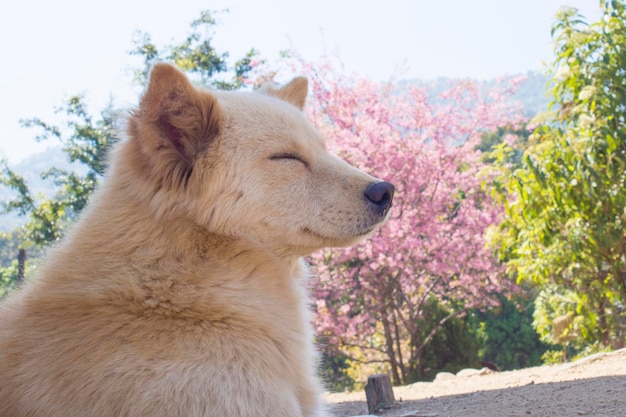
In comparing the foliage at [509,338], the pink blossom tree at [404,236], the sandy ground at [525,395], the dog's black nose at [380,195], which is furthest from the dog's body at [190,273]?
the foliage at [509,338]

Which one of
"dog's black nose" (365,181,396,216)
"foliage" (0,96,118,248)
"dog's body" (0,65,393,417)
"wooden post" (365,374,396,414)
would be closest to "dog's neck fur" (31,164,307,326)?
"dog's body" (0,65,393,417)

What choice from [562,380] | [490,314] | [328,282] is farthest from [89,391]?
[490,314]

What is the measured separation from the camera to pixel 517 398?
18.0 ft

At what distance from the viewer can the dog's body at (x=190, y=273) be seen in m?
2.21

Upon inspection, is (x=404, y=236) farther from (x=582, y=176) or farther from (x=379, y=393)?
(x=379, y=393)

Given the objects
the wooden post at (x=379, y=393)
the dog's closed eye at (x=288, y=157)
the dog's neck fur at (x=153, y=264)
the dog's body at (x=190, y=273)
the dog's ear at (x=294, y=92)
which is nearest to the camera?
the dog's body at (x=190, y=273)

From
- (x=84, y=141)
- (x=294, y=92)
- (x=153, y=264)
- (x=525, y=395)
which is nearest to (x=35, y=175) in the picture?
(x=84, y=141)

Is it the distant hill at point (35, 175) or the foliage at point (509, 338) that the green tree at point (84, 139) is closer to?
the distant hill at point (35, 175)

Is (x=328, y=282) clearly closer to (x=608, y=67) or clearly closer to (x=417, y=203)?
(x=417, y=203)

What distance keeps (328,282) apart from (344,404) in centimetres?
485

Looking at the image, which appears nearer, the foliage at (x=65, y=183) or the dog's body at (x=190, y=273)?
the dog's body at (x=190, y=273)

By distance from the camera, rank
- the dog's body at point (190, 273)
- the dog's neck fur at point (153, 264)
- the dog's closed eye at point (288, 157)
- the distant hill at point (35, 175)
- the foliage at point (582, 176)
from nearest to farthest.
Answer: the dog's body at point (190, 273) → the dog's neck fur at point (153, 264) → the dog's closed eye at point (288, 157) → the foliage at point (582, 176) → the distant hill at point (35, 175)

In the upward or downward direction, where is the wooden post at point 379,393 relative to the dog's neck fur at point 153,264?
downward

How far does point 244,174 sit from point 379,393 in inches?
163
